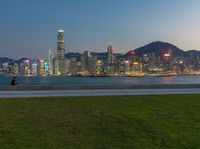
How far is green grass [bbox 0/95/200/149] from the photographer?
8984mm

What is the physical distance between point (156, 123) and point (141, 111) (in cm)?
206

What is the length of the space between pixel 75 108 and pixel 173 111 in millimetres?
3720

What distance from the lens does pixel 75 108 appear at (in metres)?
13.7

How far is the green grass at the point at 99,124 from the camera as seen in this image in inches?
354

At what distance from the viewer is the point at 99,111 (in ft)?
43.0

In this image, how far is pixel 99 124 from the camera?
430 inches

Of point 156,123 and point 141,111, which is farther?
point 141,111

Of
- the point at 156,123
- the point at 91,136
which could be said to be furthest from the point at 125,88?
the point at 91,136

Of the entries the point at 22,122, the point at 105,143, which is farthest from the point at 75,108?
the point at 105,143

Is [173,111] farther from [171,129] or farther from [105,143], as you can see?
[105,143]

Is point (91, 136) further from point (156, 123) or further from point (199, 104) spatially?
point (199, 104)

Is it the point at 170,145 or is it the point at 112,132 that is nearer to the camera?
the point at 170,145

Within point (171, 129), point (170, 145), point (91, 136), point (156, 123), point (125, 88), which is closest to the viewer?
point (170, 145)

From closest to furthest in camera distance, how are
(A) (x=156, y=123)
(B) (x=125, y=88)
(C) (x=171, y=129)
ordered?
(C) (x=171, y=129) → (A) (x=156, y=123) → (B) (x=125, y=88)
